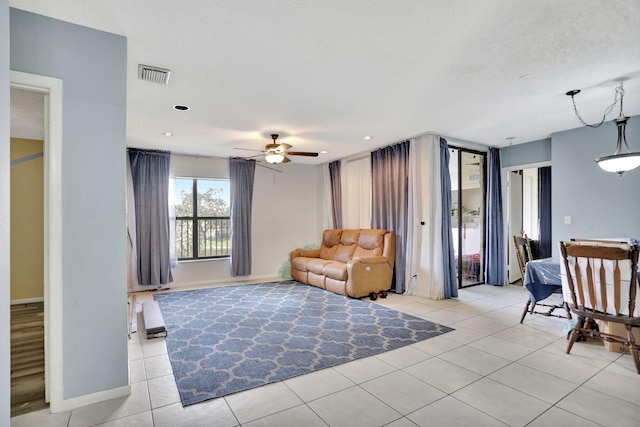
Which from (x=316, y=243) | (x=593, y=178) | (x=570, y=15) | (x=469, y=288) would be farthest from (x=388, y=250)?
(x=570, y=15)

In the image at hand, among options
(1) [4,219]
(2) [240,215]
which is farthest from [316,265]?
(1) [4,219]

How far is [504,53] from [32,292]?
6.75 m

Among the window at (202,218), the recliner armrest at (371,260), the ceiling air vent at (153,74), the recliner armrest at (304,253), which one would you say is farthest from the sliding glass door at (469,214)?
the ceiling air vent at (153,74)

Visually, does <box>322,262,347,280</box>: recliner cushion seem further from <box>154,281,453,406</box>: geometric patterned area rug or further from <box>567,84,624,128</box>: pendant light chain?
<box>567,84,624,128</box>: pendant light chain

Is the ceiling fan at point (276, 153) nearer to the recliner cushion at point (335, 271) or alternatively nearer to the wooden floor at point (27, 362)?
the recliner cushion at point (335, 271)

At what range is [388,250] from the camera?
519 cm

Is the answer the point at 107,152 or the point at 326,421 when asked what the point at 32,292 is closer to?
the point at 107,152

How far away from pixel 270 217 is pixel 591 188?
17.6ft

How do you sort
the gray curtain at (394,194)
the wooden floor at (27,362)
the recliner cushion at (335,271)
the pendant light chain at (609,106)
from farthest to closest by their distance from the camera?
the gray curtain at (394,194), the recliner cushion at (335,271), the pendant light chain at (609,106), the wooden floor at (27,362)

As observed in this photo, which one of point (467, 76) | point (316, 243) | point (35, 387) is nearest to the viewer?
point (35, 387)

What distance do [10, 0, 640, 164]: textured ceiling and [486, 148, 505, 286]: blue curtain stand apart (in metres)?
1.53

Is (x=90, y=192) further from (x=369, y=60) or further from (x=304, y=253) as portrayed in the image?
(x=304, y=253)

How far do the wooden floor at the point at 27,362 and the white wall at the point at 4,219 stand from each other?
131cm

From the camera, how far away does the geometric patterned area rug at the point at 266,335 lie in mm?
2510
